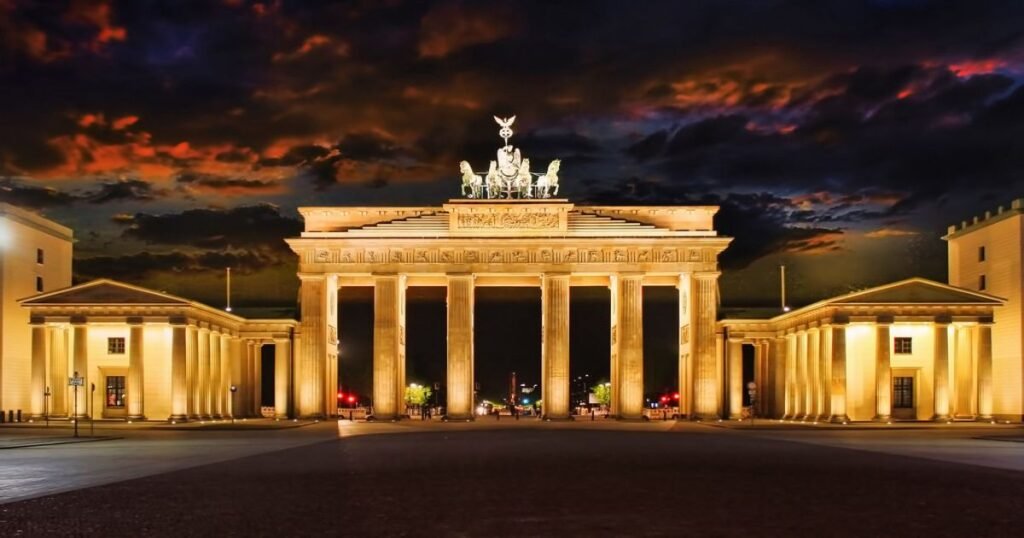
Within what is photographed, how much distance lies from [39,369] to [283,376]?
20.7 metres

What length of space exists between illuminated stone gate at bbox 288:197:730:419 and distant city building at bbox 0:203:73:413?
62.0 feet

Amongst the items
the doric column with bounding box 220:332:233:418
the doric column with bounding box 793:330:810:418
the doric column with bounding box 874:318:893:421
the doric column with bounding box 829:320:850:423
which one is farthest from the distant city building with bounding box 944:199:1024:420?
the doric column with bounding box 220:332:233:418

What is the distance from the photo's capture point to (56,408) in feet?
259

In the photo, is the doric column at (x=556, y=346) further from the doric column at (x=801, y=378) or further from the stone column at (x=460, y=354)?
the doric column at (x=801, y=378)

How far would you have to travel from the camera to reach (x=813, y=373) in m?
84.0

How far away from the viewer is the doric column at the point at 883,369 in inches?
3054

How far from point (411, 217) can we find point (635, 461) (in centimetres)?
5700

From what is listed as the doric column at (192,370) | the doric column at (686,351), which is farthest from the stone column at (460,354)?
the doric column at (192,370)

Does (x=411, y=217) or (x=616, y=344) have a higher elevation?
(x=411, y=217)

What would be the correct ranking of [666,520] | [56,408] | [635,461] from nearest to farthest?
[666,520], [635,461], [56,408]

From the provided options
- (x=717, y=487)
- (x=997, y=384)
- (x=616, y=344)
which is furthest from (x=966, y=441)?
(x=616, y=344)

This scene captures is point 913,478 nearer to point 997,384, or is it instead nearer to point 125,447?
point 125,447

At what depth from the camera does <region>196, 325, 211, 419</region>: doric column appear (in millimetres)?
83062

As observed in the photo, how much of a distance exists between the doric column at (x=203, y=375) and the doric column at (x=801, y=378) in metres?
44.4
